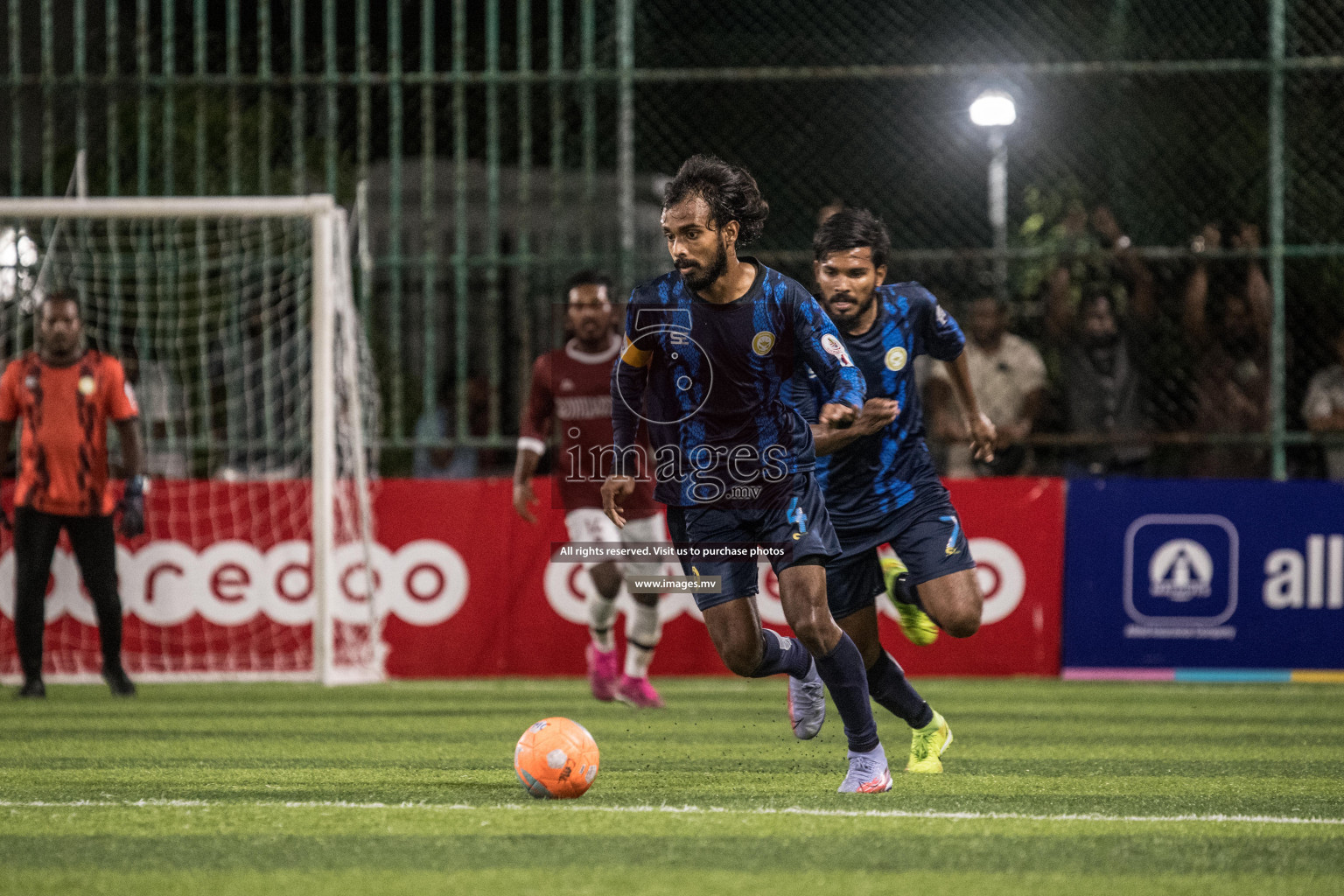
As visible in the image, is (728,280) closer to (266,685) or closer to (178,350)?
(266,685)

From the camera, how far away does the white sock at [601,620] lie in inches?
394

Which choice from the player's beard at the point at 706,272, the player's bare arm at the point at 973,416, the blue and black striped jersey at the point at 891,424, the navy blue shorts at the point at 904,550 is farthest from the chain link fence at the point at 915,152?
the player's beard at the point at 706,272

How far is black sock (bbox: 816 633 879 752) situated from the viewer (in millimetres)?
5883

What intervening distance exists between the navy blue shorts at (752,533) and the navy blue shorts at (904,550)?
89 cm

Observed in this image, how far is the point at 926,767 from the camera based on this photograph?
259 inches

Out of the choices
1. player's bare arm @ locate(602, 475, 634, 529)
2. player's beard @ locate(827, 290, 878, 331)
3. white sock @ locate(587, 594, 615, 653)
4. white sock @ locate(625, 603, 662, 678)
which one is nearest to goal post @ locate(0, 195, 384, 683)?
white sock @ locate(587, 594, 615, 653)

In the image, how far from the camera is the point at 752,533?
5.86m

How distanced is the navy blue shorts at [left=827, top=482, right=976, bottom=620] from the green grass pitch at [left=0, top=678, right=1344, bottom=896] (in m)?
0.65

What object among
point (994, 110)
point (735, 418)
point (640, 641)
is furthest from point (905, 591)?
point (994, 110)

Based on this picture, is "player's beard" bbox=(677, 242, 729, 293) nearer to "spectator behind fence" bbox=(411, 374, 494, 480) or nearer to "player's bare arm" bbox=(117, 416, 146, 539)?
"player's bare arm" bbox=(117, 416, 146, 539)

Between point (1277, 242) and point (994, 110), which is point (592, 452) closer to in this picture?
point (994, 110)

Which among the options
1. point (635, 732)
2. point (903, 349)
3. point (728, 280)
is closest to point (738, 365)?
point (728, 280)

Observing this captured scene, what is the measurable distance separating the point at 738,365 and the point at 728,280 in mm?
275

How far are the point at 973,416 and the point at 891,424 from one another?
39 centimetres
